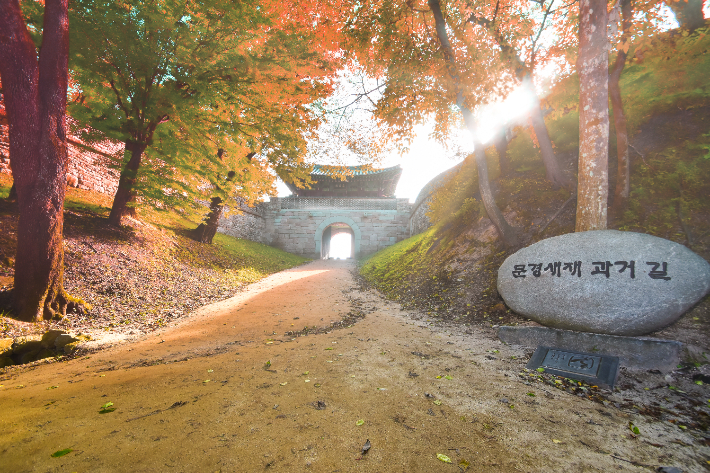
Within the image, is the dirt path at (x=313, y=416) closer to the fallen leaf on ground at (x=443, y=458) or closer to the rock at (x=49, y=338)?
the fallen leaf on ground at (x=443, y=458)

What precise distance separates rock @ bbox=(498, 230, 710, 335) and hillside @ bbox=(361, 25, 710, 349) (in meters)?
0.27

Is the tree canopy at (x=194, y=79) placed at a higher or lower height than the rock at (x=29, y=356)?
higher

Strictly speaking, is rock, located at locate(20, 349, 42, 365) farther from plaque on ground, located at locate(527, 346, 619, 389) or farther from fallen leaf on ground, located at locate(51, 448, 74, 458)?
plaque on ground, located at locate(527, 346, 619, 389)

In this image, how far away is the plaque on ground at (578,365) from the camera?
2.42m

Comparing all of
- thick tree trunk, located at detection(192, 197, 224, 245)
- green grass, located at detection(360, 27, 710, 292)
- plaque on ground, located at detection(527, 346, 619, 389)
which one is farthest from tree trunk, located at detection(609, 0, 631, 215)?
thick tree trunk, located at detection(192, 197, 224, 245)

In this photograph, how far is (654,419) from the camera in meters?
1.90

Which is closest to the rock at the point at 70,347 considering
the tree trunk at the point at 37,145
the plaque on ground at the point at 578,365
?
the tree trunk at the point at 37,145

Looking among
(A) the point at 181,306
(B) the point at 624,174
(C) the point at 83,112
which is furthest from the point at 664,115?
(C) the point at 83,112

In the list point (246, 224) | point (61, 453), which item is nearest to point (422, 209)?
point (246, 224)

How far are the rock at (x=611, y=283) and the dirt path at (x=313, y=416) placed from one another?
0.84 metres

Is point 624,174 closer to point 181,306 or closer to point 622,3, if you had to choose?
point 622,3

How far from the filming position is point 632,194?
14.9 ft

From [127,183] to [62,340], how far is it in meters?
5.34

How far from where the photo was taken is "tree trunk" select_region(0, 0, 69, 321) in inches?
138
